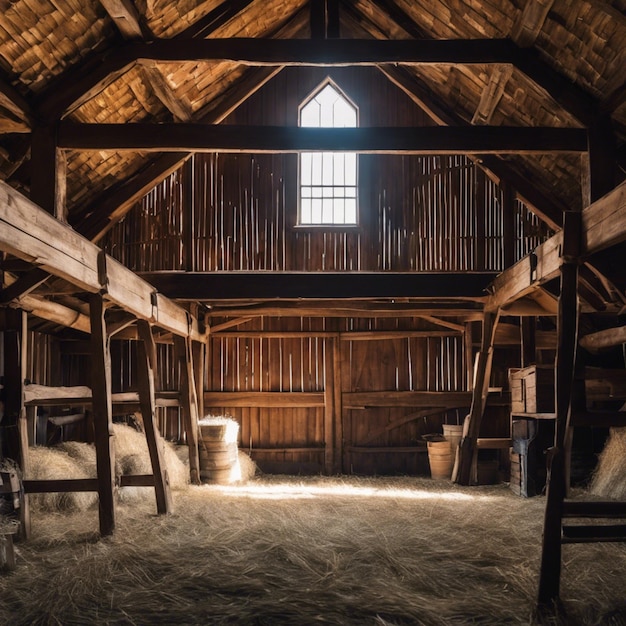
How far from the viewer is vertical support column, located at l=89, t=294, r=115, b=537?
21.3ft

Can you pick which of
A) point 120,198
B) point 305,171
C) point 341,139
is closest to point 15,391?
point 120,198

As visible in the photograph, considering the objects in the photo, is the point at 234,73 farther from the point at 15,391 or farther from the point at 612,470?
the point at 612,470

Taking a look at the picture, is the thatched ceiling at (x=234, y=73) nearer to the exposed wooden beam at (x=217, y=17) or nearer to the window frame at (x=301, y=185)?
the exposed wooden beam at (x=217, y=17)

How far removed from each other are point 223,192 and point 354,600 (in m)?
8.14

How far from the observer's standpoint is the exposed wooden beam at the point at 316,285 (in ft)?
31.2

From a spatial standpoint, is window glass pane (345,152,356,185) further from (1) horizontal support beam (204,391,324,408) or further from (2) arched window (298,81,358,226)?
(1) horizontal support beam (204,391,324,408)

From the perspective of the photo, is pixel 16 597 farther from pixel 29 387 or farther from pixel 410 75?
pixel 410 75

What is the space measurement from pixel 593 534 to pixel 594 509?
0.58 feet

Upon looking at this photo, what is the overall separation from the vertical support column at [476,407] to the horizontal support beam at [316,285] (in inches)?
22.7

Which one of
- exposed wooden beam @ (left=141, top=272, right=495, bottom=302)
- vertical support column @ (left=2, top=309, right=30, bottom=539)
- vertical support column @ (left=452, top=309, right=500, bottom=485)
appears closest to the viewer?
vertical support column @ (left=2, top=309, right=30, bottom=539)

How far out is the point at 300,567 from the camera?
5.80 metres

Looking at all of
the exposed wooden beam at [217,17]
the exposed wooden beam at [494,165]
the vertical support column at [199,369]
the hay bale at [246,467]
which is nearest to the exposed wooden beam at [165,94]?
the exposed wooden beam at [217,17]

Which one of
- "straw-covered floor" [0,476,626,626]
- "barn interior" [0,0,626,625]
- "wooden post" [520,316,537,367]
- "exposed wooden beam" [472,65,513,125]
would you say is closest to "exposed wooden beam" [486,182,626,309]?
"barn interior" [0,0,626,625]

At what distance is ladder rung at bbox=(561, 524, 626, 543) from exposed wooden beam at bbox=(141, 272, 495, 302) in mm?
4790
